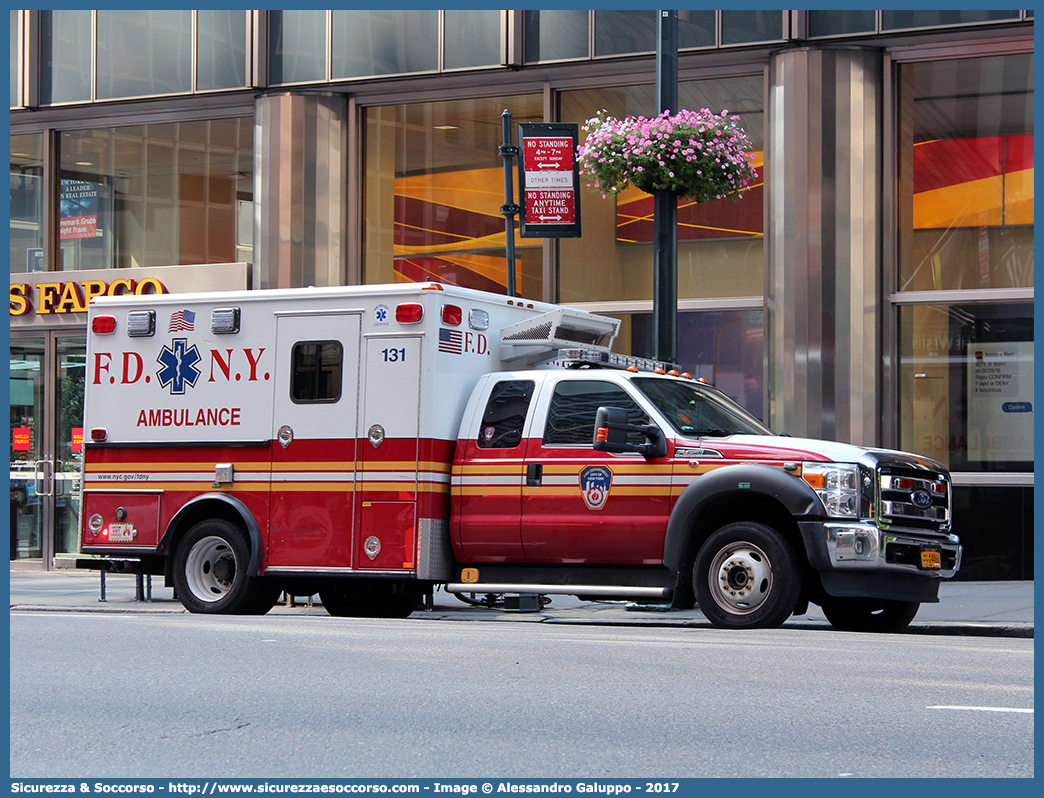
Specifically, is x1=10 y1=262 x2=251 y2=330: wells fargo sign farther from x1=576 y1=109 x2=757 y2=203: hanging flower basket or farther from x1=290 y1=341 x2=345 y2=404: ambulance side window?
x1=290 y1=341 x2=345 y2=404: ambulance side window

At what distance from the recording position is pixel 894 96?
16.8 meters

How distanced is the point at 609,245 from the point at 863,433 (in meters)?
4.15

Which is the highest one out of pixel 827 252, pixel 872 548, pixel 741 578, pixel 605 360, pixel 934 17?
pixel 934 17

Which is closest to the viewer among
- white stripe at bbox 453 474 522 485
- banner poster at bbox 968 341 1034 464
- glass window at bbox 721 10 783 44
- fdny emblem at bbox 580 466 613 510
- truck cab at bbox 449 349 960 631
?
truck cab at bbox 449 349 960 631

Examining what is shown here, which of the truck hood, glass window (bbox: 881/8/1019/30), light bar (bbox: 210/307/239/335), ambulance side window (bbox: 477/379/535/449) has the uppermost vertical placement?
glass window (bbox: 881/8/1019/30)

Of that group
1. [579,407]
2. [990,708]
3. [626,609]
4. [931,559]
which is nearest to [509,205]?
[626,609]

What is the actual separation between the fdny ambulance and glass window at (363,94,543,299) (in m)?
6.32

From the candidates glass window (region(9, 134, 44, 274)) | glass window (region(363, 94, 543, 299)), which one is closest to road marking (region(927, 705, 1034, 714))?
glass window (region(363, 94, 543, 299))

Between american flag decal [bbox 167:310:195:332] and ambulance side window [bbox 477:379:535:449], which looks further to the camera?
american flag decal [bbox 167:310:195:332]

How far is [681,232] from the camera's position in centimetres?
1773

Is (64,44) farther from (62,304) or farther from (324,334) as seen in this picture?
(324,334)

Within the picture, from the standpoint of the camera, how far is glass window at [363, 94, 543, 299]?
18.6 m

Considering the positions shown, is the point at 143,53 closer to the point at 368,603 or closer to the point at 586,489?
the point at 368,603

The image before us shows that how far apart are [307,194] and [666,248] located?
304 inches
